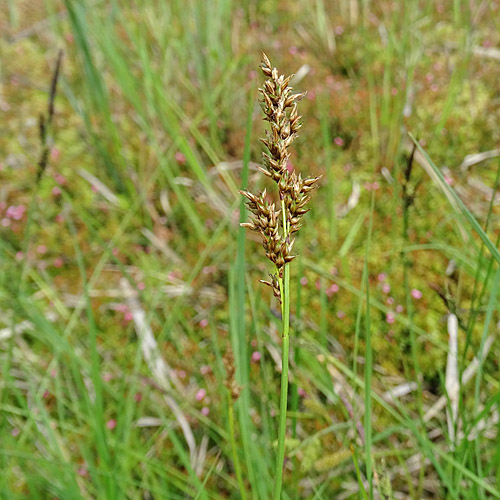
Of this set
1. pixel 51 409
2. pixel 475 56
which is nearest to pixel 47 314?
pixel 51 409

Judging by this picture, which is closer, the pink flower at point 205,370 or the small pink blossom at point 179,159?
the pink flower at point 205,370

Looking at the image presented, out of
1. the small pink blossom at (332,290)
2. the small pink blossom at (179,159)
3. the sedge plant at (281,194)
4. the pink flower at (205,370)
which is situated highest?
the sedge plant at (281,194)

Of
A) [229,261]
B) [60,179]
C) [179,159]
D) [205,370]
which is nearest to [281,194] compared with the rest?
[229,261]

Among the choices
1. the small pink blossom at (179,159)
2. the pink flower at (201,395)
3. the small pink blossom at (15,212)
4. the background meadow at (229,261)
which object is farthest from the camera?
the small pink blossom at (179,159)

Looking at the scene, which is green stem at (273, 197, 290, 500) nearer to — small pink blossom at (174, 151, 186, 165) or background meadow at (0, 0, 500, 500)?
background meadow at (0, 0, 500, 500)

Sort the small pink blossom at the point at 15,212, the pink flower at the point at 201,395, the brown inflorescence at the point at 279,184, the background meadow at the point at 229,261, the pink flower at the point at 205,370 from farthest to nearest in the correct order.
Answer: the small pink blossom at the point at 15,212 < the pink flower at the point at 205,370 < the pink flower at the point at 201,395 < the background meadow at the point at 229,261 < the brown inflorescence at the point at 279,184

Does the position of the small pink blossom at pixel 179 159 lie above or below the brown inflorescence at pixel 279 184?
below

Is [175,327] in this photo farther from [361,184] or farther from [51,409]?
[361,184]

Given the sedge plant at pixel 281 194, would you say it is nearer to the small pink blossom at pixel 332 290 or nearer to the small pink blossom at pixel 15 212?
the small pink blossom at pixel 332 290

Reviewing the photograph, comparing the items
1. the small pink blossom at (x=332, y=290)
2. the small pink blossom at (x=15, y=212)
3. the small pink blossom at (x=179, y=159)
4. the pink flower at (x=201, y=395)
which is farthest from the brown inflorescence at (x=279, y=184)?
the small pink blossom at (x=15, y=212)
